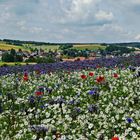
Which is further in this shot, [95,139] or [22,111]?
[22,111]

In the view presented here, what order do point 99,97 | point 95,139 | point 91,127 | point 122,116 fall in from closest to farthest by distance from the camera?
point 95,139
point 91,127
point 122,116
point 99,97

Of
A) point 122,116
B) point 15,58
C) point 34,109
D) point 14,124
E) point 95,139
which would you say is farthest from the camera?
point 15,58

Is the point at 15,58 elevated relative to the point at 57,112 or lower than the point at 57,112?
lower

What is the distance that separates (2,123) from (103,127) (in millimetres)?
3097

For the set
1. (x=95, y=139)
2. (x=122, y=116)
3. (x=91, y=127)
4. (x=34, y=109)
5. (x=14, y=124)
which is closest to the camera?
(x=95, y=139)

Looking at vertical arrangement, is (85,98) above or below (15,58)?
above

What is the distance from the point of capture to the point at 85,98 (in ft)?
46.1

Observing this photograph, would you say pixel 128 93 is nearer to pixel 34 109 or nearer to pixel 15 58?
pixel 34 109

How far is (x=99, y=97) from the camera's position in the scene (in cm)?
1393

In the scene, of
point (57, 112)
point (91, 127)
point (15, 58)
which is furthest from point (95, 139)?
point (15, 58)

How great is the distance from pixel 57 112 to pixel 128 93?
310 cm

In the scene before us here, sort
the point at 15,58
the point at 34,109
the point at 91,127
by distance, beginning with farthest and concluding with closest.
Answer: the point at 15,58, the point at 34,109, the point at 91,127

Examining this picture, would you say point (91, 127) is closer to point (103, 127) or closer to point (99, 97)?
point (103, 127)

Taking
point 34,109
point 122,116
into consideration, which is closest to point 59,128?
point 122,116
